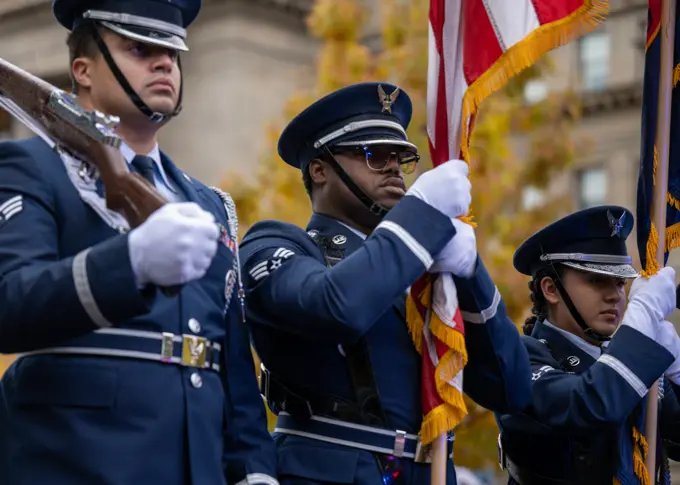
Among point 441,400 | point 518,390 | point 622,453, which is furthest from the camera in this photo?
point 622,453

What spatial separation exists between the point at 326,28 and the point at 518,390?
15501 mm

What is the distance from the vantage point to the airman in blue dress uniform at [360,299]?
4.37 meters

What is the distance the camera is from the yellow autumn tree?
17828 mm

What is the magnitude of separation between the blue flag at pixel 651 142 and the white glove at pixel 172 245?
2.80 m

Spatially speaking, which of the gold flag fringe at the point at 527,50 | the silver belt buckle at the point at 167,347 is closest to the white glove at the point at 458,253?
the gold flag fringe at the point at 527,50

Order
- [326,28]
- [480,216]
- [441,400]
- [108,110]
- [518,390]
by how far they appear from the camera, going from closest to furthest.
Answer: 1. [108,110]
2. [441,400]
3. [518,390]
4. [480,216]
5. [326,28]

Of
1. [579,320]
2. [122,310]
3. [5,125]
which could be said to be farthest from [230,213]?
[5,125]

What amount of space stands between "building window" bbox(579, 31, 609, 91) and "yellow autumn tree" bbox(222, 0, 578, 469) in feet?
37.0

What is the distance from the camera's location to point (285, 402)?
16.0 feet

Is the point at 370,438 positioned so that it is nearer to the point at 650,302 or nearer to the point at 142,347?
the point at 142,347

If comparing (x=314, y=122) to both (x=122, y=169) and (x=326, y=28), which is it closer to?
(x=122, y=169)

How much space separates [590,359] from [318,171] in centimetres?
166

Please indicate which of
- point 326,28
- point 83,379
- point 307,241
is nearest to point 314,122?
point 307,241

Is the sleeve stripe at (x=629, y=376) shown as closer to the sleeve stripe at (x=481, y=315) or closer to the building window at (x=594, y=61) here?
the sleeve stripe at (x=481, y=315)
